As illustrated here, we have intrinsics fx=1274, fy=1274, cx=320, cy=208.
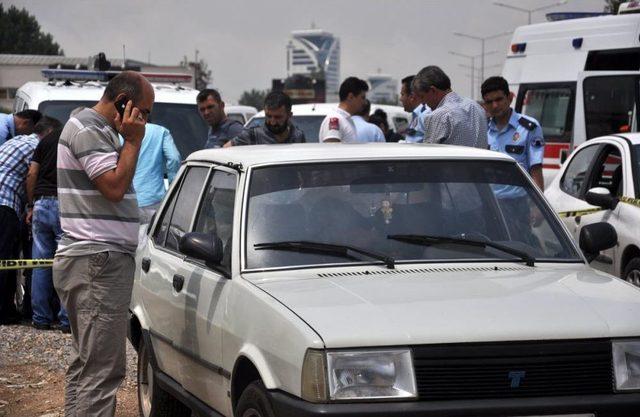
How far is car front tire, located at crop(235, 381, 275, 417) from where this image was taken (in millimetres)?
4871

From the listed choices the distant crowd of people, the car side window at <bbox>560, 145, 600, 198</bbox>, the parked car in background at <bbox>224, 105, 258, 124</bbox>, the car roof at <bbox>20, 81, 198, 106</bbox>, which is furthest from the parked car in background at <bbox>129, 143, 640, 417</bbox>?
the parked car in background at <bbox>224, 105, 258, 124</bbox>

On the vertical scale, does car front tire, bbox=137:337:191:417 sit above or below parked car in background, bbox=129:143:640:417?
below

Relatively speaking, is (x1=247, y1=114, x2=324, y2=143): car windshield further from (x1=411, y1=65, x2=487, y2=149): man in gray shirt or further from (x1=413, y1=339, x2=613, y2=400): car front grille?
(x1=413, y1=339, x2=613, y2=400): car front grille

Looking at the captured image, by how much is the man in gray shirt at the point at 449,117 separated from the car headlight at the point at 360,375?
4.39 metres

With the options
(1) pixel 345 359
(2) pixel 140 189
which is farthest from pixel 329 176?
(2) pixel 140 189

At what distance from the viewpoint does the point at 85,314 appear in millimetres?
6152

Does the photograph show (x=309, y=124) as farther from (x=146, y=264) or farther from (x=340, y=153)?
(x=340, y=153)

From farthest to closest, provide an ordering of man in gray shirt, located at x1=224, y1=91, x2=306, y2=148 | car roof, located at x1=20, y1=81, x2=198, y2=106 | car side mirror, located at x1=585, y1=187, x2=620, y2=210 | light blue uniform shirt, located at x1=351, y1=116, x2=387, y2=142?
1. car roof, located at x1=20, y1=81, x2=198, y2=106
2. light blue uniform shirt, located at x1=351, y1=116, x2=387, y2=142
3. man in gray shirt, located at x1=224, y1=91, x2=306, y2=148
4. car side mirror, located at x1=585, y1=187, x2=620, y2=210

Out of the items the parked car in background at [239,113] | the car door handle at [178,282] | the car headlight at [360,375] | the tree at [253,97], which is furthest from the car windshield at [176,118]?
the tree at [253,97]

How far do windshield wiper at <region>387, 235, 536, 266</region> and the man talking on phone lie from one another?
4.50ft

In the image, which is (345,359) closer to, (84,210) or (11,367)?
(84,210)

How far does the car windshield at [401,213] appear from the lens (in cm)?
574

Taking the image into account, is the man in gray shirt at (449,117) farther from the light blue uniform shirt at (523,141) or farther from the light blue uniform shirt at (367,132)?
the light blue uniform shirt at (367,132)

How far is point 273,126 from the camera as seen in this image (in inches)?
393
